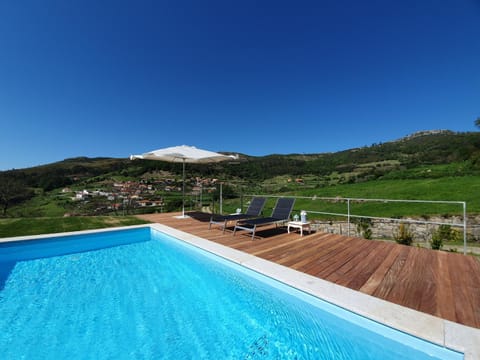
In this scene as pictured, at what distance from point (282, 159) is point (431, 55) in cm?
1762

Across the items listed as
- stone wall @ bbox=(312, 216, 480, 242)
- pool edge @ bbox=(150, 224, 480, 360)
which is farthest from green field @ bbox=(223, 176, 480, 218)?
pool edge @ bbox=(150, 224, 480, 360)

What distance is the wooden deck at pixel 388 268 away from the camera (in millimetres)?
2301

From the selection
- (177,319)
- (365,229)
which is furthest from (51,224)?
(365,229)

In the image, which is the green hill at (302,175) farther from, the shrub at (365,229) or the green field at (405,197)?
the shrub at (365,229)

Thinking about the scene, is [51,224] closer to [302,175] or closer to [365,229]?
[365,229]

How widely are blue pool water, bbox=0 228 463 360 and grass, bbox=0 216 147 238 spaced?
1.94m

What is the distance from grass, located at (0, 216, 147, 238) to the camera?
19.1ft

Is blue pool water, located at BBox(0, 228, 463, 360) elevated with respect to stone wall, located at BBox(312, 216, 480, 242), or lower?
elevated

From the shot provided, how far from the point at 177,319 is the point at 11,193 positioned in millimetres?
9961

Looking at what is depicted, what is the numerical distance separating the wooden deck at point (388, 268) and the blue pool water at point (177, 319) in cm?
61

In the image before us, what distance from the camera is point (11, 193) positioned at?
7.96 metres

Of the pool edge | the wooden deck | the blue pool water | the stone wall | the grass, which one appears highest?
the grass

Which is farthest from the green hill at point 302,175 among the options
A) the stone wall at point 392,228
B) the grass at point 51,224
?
the stone wall at point 392,228

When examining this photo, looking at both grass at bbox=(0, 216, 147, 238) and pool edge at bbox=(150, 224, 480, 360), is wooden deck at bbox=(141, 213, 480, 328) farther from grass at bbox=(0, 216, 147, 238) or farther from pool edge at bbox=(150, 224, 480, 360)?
grass at bbox=(0, 216, 147, 238)
